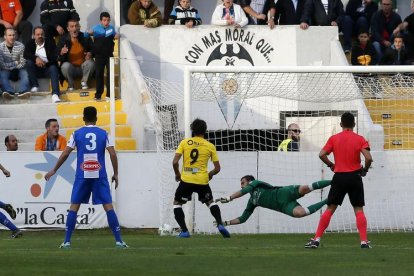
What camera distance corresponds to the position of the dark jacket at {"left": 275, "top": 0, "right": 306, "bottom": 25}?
1165 inches

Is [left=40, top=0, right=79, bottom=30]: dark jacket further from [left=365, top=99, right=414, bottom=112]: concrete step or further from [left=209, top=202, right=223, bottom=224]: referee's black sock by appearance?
[left=209, top=202, right=223, bottom=224]: referee's black sock

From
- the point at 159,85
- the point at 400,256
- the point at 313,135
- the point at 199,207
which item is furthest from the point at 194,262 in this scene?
the point at 159,85

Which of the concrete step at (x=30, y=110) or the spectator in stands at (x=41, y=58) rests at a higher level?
the spectator in stands at (x=41, y=58)

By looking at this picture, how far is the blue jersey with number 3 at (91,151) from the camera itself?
1783 cm

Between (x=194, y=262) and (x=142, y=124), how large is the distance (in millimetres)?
11701

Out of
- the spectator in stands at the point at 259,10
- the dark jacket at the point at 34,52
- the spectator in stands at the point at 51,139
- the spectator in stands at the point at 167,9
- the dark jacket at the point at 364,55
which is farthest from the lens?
the spectator in stands at the point at 259,10

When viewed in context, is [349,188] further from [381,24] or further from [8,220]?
[381,24]

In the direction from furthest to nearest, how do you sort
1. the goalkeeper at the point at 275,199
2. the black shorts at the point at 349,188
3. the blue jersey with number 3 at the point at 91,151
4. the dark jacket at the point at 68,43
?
the dark jacket at the point at 68,43, the goalkeeper at the point at 275,199, the blue jersey with number 3 at the point at 91,151, the black shorts at the point at 349,188

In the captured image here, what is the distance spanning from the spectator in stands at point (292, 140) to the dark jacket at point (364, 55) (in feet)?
14.2

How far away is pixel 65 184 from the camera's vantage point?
982 inches

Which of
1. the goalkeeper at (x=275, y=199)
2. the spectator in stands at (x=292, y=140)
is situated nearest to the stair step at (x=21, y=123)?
the spectator in stands at (x=292, y=140)

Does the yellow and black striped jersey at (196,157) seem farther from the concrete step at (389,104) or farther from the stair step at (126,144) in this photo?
the stair step at (126,144)

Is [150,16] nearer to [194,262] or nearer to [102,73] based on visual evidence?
[102,73]

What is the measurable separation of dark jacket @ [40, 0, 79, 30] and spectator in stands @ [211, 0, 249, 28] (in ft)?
10.1
